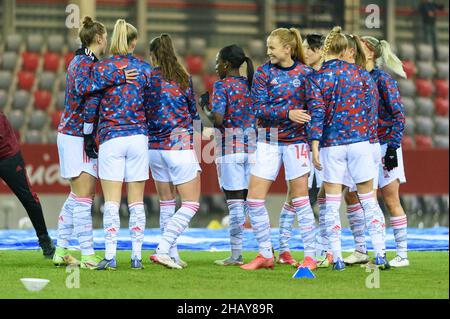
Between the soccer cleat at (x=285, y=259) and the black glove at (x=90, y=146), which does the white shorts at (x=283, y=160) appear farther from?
Result: the black glove at (x=90, y=146)

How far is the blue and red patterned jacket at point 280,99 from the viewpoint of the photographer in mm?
7801

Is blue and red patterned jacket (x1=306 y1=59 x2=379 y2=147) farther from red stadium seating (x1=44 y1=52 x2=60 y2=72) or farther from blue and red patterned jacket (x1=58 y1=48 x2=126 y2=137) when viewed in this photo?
red stadium seating (x1=44 y1=52 x2=60 y2=72)

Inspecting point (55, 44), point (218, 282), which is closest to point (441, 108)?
point (55, 44)

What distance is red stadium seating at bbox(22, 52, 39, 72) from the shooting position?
17672 millimetres

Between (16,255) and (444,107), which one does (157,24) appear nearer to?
(444,107)

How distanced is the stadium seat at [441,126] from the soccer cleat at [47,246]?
10.7m

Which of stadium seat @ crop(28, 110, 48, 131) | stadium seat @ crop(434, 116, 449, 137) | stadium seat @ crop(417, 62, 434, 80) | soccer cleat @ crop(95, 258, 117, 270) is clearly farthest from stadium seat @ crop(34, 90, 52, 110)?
soccer cleat @ crop(95, 258, 117, 270)

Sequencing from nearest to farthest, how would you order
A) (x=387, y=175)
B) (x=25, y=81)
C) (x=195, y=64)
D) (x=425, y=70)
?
(x=387, y=175) < (x=25, y=81) < (x=195, y=64) < (x=425, y=70)

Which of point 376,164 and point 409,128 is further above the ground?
point 376,164

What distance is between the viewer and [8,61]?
17438mm

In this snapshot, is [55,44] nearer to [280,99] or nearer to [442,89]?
[442,89]

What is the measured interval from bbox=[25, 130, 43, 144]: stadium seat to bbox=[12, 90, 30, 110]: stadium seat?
85 centimetres

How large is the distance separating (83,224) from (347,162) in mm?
1933

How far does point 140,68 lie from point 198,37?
11221 mm
